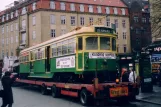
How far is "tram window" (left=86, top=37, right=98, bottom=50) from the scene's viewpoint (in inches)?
614

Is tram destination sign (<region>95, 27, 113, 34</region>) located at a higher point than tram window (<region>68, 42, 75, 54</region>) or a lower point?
higher

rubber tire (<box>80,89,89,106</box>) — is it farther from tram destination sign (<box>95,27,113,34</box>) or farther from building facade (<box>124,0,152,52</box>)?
building facade (<box>124,0,152,52</box>)

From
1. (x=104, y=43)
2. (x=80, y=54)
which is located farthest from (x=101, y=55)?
(x=80, y=54)

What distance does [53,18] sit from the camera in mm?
56500

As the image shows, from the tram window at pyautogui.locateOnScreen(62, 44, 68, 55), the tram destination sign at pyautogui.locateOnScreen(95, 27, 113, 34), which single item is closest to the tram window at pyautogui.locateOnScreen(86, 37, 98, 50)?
the tram destination sign at pyautogui.locateOnScreen(95, 27, 113, 34)

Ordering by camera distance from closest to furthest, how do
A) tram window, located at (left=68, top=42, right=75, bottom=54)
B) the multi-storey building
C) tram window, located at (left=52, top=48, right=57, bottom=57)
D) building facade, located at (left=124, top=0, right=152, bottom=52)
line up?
1. tram window, located at (left=68, top=42, right=75, bottom=54)
2. tram window, located at (left=52, top=48, right=57, bottom=57)
3. the multi-storey building
4. building facade, located at (left=124, top=0, right=152, bottom=52)

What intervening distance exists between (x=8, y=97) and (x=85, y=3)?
4856cm

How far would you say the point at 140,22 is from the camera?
222 feet

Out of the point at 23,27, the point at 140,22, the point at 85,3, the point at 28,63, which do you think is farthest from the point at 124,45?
the point at 28,63

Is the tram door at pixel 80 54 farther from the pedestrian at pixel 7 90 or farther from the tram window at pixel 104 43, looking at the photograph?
the pedestrian at pixel 7 90

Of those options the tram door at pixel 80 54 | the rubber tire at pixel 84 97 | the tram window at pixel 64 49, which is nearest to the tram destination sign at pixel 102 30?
the tram door at pixel 80 54

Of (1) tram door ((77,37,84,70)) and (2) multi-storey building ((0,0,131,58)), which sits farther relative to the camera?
(2) multi-storey building ((0,0,131,58))

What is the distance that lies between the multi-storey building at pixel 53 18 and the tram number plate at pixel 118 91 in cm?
3650

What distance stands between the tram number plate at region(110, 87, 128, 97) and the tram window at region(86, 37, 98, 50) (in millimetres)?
2660
